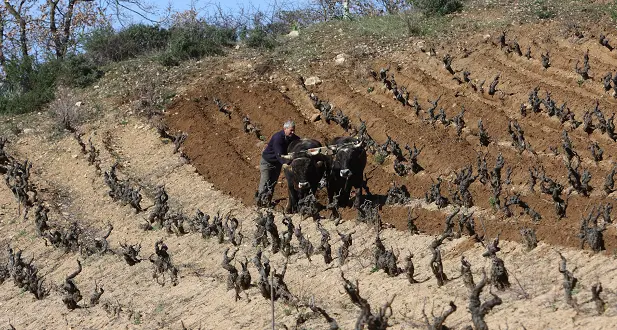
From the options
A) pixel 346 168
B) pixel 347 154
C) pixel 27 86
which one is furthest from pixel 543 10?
pixel 27 86

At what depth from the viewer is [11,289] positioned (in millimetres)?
14461

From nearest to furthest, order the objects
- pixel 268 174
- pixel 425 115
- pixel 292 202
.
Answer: pixel 292 202, pixel 268 174, pixel 425 115

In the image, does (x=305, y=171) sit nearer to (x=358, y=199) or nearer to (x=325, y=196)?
(x=358, y=199)

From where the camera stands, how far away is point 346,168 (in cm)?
1505

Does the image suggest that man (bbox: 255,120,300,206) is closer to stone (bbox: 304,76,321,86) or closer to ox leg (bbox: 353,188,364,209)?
ox leg (bbox: 353,188,364,209)

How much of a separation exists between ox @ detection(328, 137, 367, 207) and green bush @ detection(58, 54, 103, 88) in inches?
526

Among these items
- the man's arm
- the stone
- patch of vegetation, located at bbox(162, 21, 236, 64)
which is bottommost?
the man's arm

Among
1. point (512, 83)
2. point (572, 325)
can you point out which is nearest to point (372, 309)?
point (572, 325)

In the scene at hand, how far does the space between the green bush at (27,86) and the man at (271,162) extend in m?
12.1

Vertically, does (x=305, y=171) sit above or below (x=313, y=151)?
below

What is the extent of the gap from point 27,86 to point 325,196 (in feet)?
48.6

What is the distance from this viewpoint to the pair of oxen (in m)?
15.1

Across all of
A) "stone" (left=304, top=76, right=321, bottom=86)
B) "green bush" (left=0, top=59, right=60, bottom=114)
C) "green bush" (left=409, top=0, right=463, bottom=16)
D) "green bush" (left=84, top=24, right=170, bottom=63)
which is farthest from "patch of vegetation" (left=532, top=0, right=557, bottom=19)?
"green bush" (left=0, top=59, right=60, bottom=114)

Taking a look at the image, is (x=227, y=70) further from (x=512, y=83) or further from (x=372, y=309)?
(x=372, y=309)
